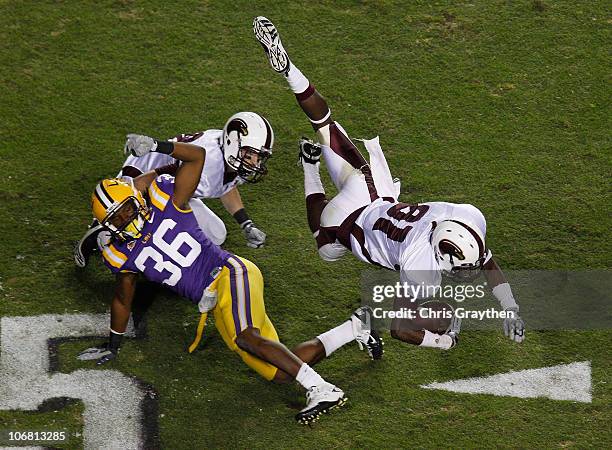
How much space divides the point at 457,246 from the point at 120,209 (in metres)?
2.11

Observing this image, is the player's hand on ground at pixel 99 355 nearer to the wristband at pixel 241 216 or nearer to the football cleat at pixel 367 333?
the wristband at pixel 241 216

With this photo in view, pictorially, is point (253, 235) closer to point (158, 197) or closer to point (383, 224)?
point (158, 197)

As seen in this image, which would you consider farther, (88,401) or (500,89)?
(500,89)

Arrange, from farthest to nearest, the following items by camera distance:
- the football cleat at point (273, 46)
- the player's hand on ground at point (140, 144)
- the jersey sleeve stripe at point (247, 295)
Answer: the football cleat at point (273, 46), the jersey sleeve stripe at point (247, 295), the player's hand on ground at point (140, 144)

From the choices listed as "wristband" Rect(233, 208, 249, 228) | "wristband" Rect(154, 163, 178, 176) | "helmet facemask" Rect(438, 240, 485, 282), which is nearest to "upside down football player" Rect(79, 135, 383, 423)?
"wristband" Rect(154, 163, 178, 176)

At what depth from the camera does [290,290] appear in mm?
7852

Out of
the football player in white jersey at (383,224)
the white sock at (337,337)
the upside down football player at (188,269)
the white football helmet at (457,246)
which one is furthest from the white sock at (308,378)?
the white football helmet at (457,246)

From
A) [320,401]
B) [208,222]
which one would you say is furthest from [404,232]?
[208,222]

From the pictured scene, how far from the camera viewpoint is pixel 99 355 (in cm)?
724

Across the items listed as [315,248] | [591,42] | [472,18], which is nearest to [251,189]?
[315,248]

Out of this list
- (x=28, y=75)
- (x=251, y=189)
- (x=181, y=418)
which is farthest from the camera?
(x=28, y=75)

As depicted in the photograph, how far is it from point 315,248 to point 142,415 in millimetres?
1990

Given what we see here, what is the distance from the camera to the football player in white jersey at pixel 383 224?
6.68 meters

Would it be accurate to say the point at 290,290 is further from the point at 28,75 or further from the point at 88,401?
the point at 28,75
